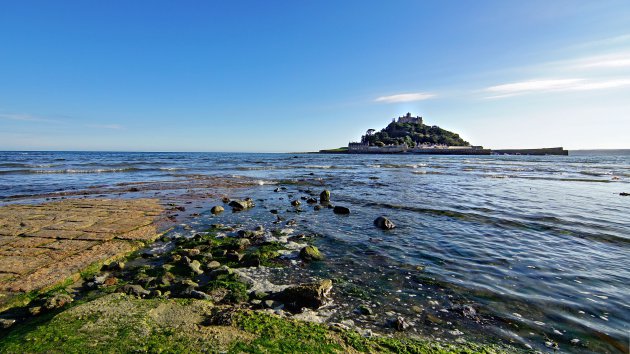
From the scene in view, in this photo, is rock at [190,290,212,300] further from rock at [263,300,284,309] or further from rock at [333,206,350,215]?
rock at [333,206,350,215]

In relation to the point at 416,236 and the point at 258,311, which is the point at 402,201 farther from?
the point at 258,311

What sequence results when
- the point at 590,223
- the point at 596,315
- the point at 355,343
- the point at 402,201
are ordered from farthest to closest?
the point at 402,201, the point at 590,223, the point at 596,315, the point at 355,343

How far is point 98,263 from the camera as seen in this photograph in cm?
692

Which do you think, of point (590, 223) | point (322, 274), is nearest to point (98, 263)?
point (322, 274)

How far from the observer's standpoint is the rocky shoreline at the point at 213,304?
12.9 feet

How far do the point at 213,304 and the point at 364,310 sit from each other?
264cm

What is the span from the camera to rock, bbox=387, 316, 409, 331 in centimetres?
468

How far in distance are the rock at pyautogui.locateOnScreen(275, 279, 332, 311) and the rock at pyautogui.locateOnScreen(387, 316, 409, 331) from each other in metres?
1.22

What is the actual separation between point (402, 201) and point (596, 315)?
11.8 metres

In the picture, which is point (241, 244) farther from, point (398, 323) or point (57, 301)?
point (398, 323)

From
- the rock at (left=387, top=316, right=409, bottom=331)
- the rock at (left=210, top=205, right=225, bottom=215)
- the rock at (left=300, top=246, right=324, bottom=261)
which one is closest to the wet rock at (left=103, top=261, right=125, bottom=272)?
the rock at (left=300, top=246, right=324, bottom=261)

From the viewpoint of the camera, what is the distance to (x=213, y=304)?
510 cm

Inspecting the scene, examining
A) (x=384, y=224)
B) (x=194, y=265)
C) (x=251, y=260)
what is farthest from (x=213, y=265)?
(x=384, y=224)

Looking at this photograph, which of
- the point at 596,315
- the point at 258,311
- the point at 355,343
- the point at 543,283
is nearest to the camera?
the point at 355,343
